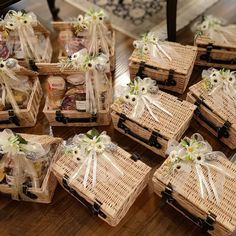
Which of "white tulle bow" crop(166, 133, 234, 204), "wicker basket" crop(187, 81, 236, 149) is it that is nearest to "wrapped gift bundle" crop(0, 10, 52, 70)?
"wicker basket" crop(187, 81, 236, 149)

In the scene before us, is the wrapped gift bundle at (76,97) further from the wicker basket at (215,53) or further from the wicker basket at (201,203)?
the wicker basket at (215,53)

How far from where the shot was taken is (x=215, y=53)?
187cm

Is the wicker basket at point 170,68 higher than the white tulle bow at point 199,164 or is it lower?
higher

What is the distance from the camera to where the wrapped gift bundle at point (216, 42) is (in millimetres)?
1830

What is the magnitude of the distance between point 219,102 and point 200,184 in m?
0.48

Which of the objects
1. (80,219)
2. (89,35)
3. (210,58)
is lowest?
(80,219)

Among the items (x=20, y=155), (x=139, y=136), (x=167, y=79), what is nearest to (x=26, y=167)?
(x=20, y=155)

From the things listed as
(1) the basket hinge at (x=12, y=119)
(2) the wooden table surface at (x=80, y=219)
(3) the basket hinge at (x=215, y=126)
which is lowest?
(2) the wooden table surface at (x=80, y=219)

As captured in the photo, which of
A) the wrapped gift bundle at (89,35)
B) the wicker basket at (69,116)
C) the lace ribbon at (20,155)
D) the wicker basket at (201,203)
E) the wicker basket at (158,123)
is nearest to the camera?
the wicker basket at (201,203)

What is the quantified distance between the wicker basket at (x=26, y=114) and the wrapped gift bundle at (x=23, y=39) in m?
0.19

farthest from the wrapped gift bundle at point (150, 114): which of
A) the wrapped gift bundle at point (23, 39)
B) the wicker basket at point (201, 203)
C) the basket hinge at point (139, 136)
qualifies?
the wrapped gift bundle at point (23, 39)

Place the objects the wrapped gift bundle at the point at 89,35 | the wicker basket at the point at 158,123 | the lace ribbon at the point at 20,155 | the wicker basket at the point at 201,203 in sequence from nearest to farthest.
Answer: the wicker basket at the point at 201,203 → the lace ribbon at the point at 20,155 → the wicker basket at the point at 158,123 → the wrapped gift bundle at the point at 89,35

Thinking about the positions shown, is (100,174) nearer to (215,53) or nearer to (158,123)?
(158,123)

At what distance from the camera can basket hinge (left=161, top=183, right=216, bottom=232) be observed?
126 cm
